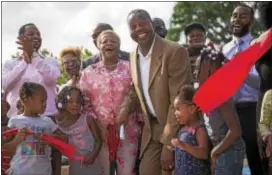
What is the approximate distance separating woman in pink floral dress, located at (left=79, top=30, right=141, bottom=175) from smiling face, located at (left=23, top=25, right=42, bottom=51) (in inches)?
30.6

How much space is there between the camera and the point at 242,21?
599cm

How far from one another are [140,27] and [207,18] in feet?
92.0

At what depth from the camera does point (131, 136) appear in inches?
220

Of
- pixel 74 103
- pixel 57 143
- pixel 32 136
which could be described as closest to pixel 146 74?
pixel 74 103

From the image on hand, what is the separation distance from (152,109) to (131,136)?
0.47 meters

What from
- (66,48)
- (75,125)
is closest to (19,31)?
(66,48)

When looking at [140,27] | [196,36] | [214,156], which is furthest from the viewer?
[196,36]

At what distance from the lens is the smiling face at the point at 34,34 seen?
19.9 ft

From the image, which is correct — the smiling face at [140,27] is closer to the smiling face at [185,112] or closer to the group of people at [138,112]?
the group of people at [138,112]

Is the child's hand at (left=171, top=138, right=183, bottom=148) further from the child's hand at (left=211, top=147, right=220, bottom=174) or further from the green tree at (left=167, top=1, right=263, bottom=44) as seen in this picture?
the green tree at (left=167, top=1, right=263, bottom=44)

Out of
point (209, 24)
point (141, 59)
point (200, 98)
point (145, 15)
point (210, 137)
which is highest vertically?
point (209, 24)

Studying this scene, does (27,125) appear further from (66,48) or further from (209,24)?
(209,24)

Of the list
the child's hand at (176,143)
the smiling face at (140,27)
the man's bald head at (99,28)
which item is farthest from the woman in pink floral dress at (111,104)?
the child's hand at (176,143)

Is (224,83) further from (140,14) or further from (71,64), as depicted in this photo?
(71,64)
